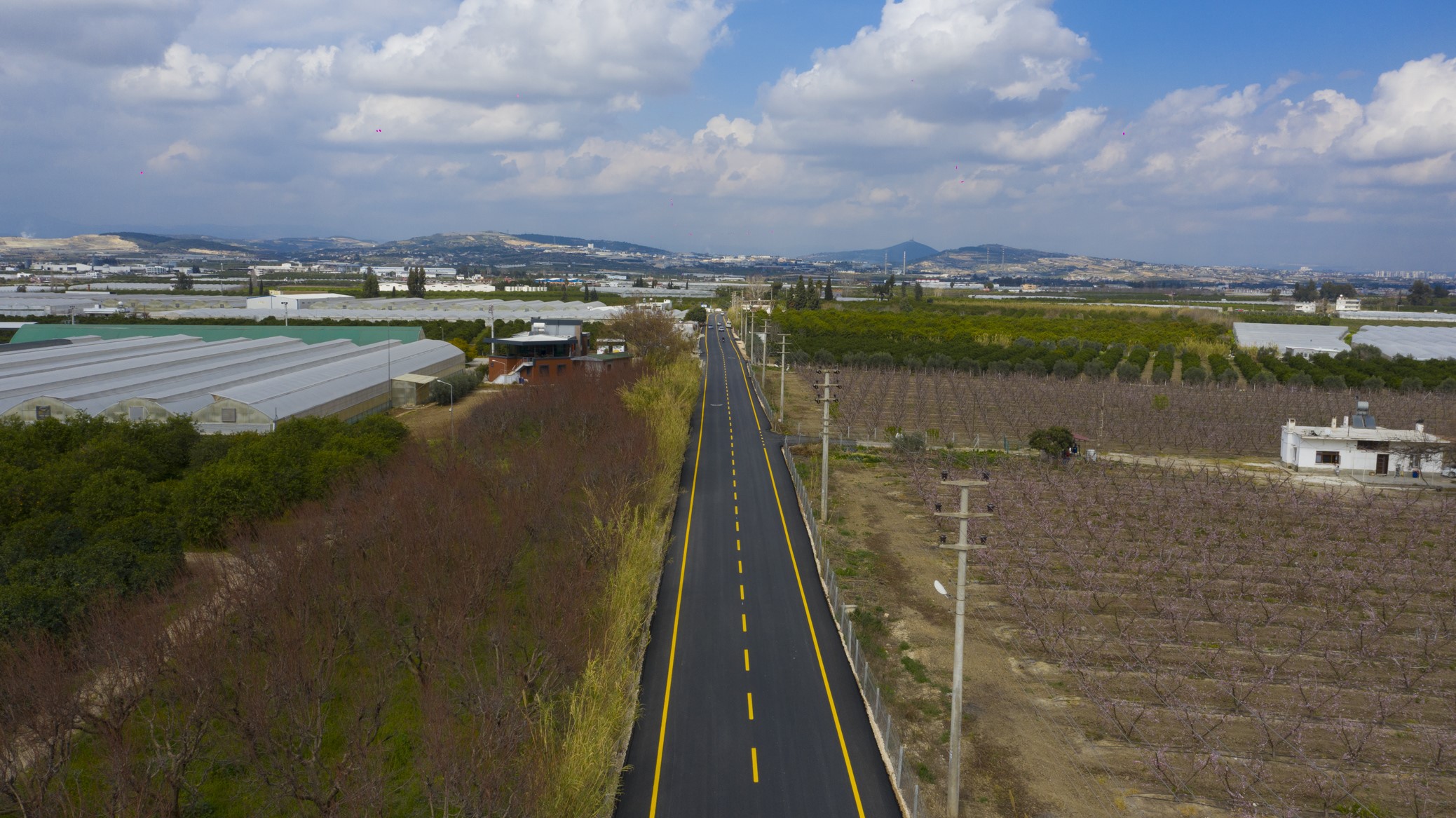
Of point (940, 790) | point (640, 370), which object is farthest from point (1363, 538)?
point (640, 370)

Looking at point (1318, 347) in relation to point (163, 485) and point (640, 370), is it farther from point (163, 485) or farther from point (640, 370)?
point (163, 485)

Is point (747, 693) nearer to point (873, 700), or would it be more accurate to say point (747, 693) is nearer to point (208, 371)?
point (873, 700)

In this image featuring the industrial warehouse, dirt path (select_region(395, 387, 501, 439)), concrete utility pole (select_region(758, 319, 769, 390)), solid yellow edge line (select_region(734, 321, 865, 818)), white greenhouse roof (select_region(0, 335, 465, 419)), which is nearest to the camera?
solid yellow edge line (select_region(734, 321, 865, 818))

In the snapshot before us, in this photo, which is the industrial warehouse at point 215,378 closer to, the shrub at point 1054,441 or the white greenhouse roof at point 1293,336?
the shrub at point 1054,441

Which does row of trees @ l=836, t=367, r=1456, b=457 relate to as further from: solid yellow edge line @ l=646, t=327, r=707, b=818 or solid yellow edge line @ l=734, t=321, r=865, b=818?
solid yellow edge line @ l=646, t=327, r=707, b=818

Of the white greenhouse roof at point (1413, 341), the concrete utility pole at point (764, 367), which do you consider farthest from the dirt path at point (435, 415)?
the white greenhouse roof at point (1413, 341)

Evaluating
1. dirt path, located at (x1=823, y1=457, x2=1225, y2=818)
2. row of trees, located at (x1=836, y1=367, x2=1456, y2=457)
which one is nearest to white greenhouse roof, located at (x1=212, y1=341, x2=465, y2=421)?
dirt path, located at (x1=823, y1=457, x2=1225, y2=818)
